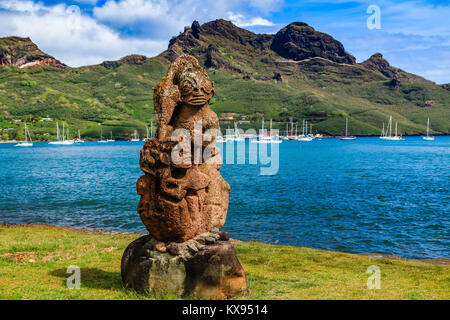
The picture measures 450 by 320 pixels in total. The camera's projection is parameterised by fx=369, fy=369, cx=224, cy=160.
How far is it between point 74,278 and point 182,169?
15.0 feet

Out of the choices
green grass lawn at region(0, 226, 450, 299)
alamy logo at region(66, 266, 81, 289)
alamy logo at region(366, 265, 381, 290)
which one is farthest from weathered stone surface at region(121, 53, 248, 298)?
alamy logo at region(366, 265, 381, 290)

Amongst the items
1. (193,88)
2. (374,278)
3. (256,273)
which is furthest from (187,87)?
(374,278)

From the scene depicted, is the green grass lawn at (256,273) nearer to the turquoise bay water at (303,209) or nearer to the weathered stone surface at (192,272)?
the weathered stone surface at (192,272)

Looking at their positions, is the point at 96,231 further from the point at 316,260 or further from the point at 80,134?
the point at 80,134

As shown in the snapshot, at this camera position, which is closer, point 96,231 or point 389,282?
point 389,282

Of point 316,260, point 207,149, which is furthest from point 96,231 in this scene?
point 207,149

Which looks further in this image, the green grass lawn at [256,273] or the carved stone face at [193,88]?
the carved stone face at [193,88]

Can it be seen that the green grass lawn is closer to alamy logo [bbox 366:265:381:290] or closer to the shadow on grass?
the shadow on grass

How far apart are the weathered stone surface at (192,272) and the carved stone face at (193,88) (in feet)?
11.6

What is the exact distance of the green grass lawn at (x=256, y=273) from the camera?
895cm

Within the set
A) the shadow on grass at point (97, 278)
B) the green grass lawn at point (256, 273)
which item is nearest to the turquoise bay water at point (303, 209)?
the green grass lawn at point (256, 273)

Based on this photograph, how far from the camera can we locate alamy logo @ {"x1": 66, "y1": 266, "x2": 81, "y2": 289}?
9.55 metres

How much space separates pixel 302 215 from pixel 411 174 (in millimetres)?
37073

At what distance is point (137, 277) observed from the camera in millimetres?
8766
